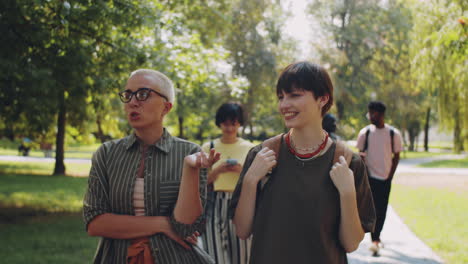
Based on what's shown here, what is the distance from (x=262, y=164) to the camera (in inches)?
91.0

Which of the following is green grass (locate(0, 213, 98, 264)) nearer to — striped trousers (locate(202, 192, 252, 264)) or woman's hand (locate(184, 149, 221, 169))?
striped trousers (locate(202, 192, 252, 264))

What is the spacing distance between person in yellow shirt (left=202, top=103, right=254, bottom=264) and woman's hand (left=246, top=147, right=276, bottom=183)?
219cm

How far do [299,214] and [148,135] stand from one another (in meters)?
0.91

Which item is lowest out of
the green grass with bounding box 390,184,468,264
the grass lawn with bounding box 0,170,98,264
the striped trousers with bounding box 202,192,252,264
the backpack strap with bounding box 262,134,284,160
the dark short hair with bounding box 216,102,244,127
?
the grass lawn with bounding box 0,170,98,264

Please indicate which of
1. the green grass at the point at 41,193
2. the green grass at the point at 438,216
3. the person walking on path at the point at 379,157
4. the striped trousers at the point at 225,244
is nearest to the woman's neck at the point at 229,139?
the striped trousers at the point at 225,244

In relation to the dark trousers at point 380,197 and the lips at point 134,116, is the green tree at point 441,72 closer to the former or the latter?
the dark trousers at point 380,197

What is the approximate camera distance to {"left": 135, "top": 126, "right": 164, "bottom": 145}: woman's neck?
2.64 metres

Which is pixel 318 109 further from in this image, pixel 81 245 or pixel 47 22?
pixel 47 22

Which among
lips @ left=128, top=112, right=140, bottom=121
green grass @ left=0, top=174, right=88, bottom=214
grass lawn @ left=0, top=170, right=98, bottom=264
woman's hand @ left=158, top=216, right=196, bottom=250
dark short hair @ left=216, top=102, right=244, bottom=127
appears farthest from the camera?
green grass @ left=0, top=174, right=88, bottom=214

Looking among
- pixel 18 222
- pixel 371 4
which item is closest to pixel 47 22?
pixel 18 222

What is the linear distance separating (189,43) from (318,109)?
9210 millimetres

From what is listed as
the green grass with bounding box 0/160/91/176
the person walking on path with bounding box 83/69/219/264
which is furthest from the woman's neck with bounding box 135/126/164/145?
the green grass with bounding box 0/160/91/176

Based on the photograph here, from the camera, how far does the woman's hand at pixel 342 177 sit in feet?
7.37

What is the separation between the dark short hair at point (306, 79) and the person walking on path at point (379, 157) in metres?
4.97
